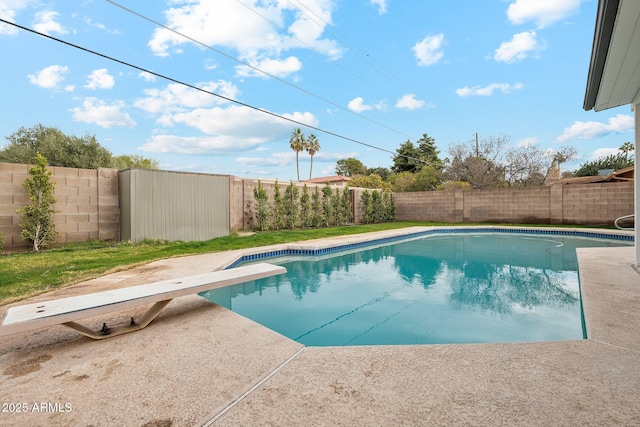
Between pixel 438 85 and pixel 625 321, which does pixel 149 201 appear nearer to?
pixel 625 321

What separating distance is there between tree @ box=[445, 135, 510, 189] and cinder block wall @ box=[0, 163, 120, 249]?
70.5 ft

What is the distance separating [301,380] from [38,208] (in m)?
7.93

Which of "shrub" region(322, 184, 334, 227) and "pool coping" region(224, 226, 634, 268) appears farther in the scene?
"shrub" region(322, 184, 334, 227)

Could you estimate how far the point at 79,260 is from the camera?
571 cm

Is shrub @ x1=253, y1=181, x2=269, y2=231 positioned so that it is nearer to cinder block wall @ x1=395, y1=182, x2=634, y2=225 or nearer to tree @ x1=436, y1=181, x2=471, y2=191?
cinder block wall @ x1=395, y1=182, x2=634, y2=225

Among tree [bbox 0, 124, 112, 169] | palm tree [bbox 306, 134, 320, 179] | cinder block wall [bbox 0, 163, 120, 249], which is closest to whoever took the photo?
cinder block wall [bbox 0, 163, 120, 249]

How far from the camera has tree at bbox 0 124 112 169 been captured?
16500mm

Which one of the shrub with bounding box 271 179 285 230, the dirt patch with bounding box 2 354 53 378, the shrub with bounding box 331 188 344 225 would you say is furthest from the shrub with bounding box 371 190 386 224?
the dirt patch with bounding box 2 354 53 378

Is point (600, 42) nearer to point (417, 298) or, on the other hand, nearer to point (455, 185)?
point (417, 298)

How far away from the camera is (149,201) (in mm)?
7969

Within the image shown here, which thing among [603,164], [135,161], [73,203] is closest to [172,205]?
[73,203]

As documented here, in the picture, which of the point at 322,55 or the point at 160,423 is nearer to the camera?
the point at 160,423

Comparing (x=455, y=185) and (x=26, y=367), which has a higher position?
(x=455, y=185)

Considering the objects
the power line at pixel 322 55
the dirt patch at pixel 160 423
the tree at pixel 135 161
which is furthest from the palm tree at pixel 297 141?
the dirt patch at pixel 160 423
